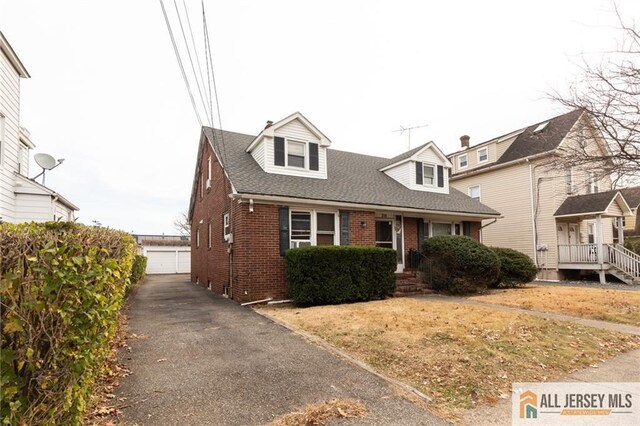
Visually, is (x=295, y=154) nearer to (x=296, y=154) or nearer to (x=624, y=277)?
(x=296, y=154)

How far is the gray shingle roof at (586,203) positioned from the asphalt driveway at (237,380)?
54.4ft

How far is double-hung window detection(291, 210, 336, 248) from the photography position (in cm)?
1117

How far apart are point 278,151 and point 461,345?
8.97m

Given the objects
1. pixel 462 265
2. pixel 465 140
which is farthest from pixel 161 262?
pixel 465 140

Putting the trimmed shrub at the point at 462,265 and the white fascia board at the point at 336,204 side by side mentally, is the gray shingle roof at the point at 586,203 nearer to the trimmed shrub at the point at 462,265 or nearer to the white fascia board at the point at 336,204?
the white fascia board at the point at 336,204

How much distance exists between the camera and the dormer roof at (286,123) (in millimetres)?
12031

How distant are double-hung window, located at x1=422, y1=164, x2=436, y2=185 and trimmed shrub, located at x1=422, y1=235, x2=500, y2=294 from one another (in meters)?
4.72

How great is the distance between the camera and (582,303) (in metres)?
9.22

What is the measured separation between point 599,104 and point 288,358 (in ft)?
28.2

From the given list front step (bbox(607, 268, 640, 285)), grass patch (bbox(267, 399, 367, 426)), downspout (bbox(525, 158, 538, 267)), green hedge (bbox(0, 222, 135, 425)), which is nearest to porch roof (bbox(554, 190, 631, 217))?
downspout (bbox(525, 158, 538, 267))

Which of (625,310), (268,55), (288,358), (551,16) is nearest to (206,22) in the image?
(268,55)

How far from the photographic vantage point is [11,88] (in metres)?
9.72

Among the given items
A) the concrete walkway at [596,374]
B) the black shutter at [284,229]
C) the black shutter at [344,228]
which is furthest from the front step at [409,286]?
the concrete walkway at [596,374]

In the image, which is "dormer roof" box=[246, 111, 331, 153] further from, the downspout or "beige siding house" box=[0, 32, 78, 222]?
the downspout
